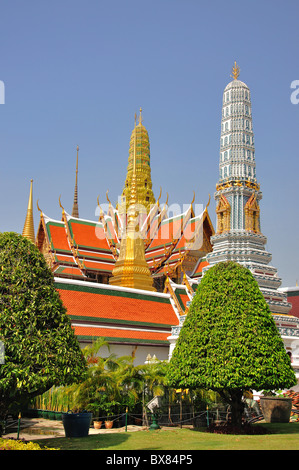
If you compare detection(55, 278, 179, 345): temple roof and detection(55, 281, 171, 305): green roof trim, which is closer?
detection(55, 278, 179, 345): temple roof

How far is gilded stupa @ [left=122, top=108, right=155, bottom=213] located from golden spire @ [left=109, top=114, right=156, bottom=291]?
7.97 meters

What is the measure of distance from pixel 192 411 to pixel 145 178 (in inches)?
1144

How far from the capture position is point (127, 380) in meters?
15.5

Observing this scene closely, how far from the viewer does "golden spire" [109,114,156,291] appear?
31.6 metres

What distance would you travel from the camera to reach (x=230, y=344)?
40.1ft

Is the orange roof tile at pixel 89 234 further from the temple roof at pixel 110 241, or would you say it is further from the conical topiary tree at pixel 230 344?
the conical topiary tree at pixel 230 344

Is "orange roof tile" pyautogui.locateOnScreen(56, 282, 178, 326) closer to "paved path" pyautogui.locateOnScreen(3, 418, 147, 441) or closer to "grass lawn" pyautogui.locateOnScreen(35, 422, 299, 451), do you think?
"paved path" pyautogui.locateOnScreen(3, 418, 147, 441)

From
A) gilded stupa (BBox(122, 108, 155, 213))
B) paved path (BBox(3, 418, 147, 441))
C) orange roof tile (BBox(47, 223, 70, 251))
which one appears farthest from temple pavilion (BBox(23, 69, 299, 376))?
gilded stupa (BBox(122, 108, 155, 213))

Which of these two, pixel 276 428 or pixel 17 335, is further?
pixel 276 428

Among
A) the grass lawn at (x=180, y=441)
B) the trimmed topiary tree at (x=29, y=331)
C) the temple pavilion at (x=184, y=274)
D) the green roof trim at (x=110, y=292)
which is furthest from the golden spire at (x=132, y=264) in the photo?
the trimmed topiary tree at (x=29, y=331)

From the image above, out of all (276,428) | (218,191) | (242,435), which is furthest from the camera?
(218,191)

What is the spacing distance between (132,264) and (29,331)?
73.3 ft
